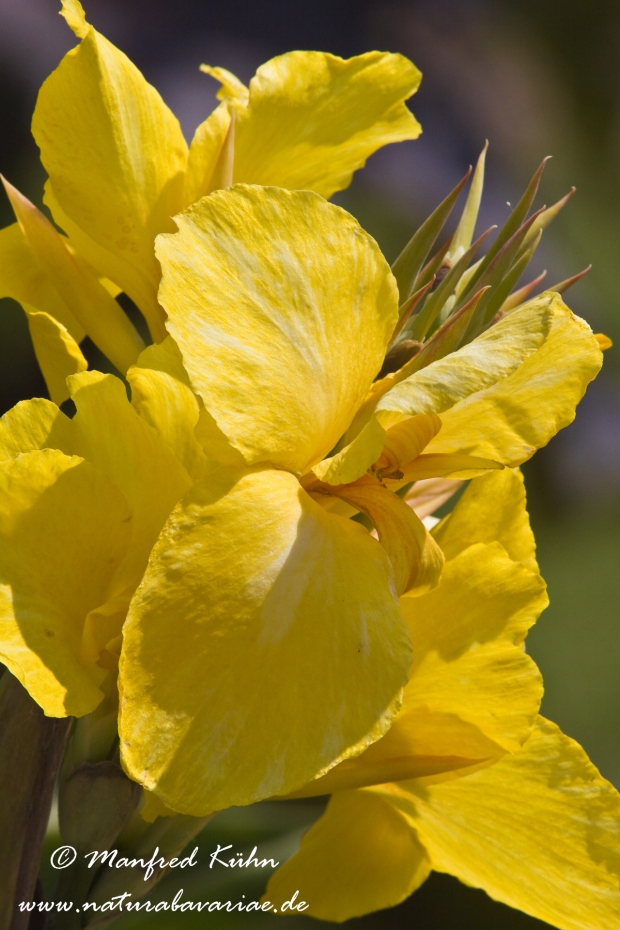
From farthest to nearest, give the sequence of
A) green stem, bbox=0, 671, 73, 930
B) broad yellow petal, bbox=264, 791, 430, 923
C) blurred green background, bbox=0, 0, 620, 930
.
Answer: blurred green background, bbox=0, 0, 620, 930
broad yellow petal, bbox=264, 791, 430, 923
green stem, bbox=0, 671, 73, 930

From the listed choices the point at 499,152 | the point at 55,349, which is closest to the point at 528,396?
the point at 55,349

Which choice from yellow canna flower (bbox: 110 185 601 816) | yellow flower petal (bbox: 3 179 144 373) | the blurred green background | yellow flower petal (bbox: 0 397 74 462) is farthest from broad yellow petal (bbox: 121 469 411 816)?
the blurred green background

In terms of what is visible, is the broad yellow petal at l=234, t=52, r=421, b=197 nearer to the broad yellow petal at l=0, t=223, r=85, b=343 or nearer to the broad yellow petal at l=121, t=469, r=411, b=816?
the broad yellow petal at l=0, t=223, r=85, b=343

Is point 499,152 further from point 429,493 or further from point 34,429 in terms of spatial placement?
point 34,429

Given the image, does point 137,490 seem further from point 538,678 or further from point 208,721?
point 538,678

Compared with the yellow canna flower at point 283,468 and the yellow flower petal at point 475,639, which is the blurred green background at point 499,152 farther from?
the yellow canna flower at point 283,468
